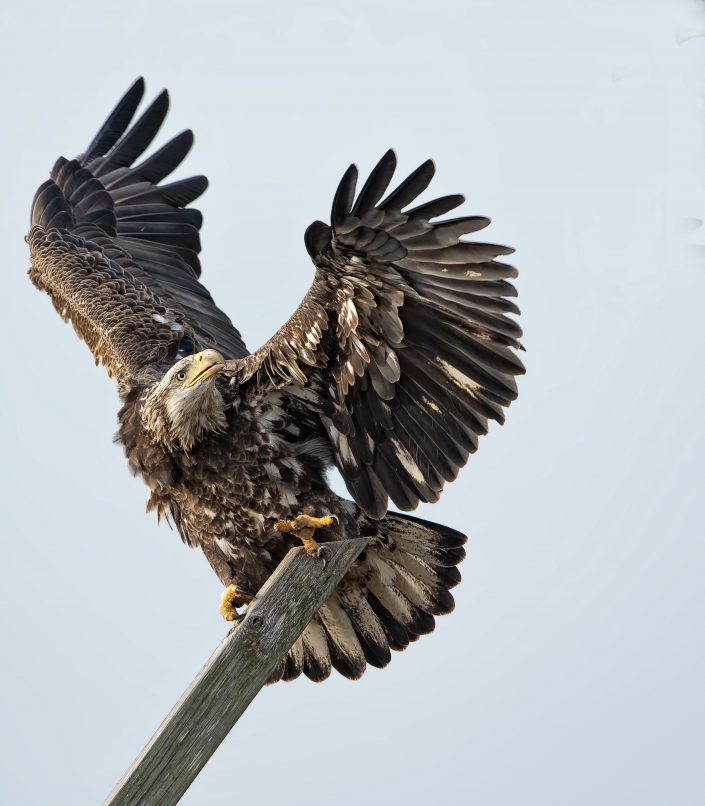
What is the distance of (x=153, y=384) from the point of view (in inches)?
208

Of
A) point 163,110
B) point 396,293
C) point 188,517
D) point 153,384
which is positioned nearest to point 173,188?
point 163,110

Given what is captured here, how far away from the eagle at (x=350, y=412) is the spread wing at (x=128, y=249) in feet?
0.14

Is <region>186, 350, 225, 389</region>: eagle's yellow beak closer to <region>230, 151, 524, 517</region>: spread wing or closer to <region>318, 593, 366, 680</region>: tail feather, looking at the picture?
<region>230, 151, 524, 517</region>: spread wing

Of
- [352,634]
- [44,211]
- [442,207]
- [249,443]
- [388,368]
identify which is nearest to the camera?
[442,207]

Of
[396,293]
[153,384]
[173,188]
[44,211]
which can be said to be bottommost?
[153,384]

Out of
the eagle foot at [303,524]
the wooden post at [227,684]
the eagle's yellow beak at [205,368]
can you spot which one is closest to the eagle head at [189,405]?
the eagle's yellow beak at [205,368]

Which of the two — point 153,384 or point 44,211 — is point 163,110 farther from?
point 153,384

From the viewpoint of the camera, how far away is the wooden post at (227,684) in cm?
347

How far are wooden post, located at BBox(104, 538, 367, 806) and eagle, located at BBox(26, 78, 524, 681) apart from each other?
0.18 m

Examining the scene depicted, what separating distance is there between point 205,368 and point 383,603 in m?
1.32

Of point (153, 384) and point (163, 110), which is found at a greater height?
point (163, 110)

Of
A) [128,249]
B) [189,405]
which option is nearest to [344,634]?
[189,405]

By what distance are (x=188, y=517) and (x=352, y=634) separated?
0.88m

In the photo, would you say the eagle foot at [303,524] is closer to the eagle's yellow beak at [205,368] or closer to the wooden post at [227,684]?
the wooden post at [227,684]
